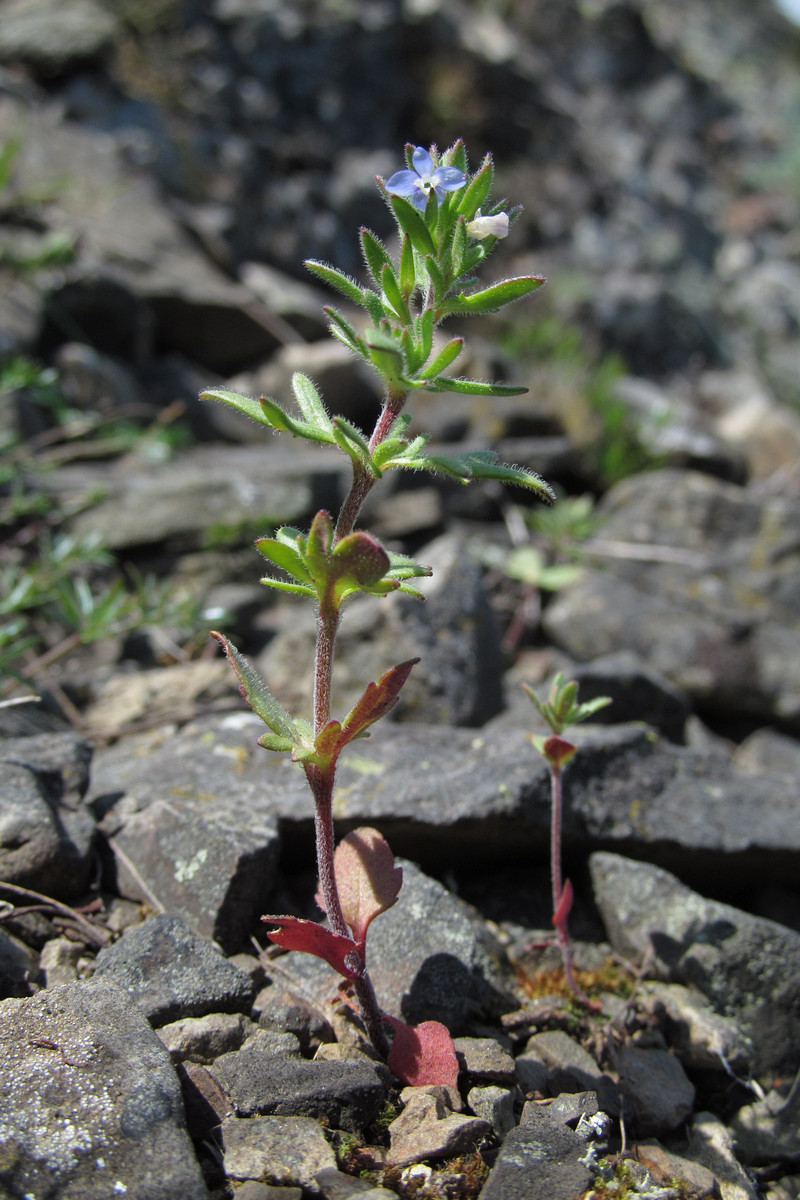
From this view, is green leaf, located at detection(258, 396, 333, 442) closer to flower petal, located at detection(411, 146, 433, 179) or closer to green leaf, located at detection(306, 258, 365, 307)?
green leaf, located at detection(306, 258, 365, 307)

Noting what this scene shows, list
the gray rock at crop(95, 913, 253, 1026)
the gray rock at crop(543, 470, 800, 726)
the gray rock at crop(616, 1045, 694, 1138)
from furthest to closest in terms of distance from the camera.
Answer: the gray rock at crop(543, 470, 800, 726)
the gray rock at crop(616, 1045, 694, 1138)
the gray rock at crop(95, 913, 253, 1026)

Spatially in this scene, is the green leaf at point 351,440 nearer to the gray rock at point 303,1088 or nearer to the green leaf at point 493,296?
the green leaf at point 493,296

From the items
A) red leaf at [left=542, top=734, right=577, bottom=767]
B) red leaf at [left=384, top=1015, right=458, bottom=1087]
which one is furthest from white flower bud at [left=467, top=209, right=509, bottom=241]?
red leaf at [left=384, top=1015, right=458, bottom=1087]

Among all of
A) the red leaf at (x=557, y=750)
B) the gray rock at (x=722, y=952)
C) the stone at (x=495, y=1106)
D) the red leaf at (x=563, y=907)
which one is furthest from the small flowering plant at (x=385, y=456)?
the gray rock at (x=722, y=952)

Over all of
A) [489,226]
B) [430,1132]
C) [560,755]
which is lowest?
[430,1132]

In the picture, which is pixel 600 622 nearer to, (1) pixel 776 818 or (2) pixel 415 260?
(1) pixel 776 818

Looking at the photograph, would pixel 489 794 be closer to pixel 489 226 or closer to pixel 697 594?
pixel 489 226

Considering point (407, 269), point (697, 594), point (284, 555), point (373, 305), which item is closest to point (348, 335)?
point (373, 305)
